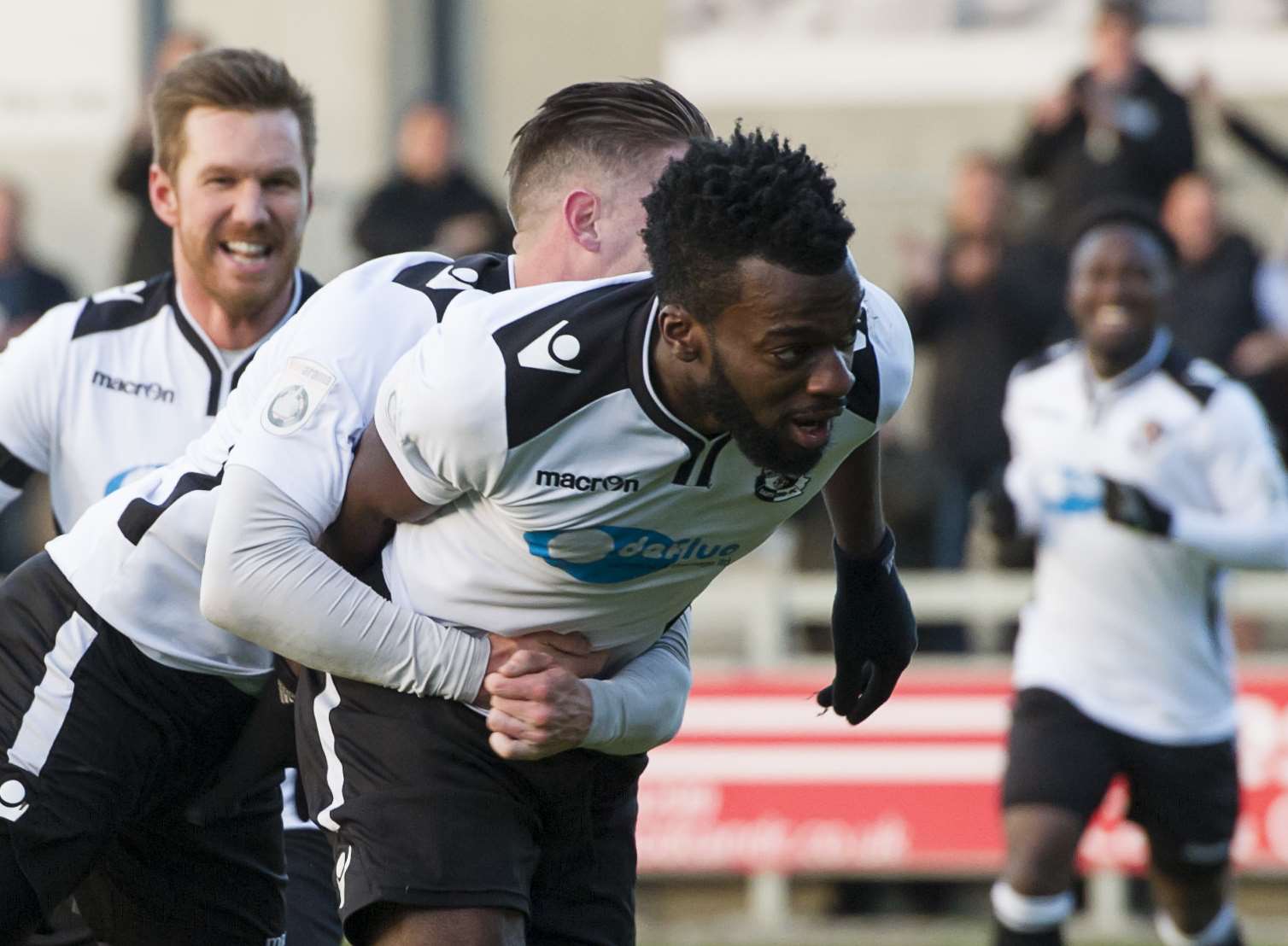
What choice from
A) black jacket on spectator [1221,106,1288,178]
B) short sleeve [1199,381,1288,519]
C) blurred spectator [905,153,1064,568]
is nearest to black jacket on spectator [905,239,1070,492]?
blurred spectator [905,153,1064,568]

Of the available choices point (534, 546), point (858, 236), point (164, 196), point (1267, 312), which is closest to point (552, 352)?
point (534, 546)

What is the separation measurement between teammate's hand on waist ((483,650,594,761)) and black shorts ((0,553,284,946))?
0.93m

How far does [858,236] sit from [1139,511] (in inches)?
180

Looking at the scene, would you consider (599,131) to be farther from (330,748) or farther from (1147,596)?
(1147,596)

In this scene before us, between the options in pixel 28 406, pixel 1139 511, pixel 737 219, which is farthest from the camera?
pixel 1139 511

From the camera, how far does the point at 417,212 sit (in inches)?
391

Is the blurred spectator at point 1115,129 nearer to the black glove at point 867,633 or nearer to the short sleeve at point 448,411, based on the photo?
the black glove at point 867,633

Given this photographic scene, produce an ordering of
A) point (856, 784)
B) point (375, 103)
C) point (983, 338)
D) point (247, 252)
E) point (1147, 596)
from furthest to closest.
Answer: point (375, 103) → point (983, 338) → point (856, 784) → point (1147, 596) → point (247, 252)

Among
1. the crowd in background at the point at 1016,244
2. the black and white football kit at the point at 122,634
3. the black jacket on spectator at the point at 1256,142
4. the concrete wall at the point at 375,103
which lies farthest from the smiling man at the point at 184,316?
the concrete wall at the point at 375,103

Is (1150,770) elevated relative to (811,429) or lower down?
lower down

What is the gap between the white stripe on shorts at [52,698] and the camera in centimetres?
431

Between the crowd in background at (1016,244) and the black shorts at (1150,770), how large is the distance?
2.71 metres

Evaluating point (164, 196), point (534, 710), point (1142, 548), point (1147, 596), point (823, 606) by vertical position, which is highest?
point (164, 196)

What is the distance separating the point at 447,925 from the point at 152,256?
20.0 feet
